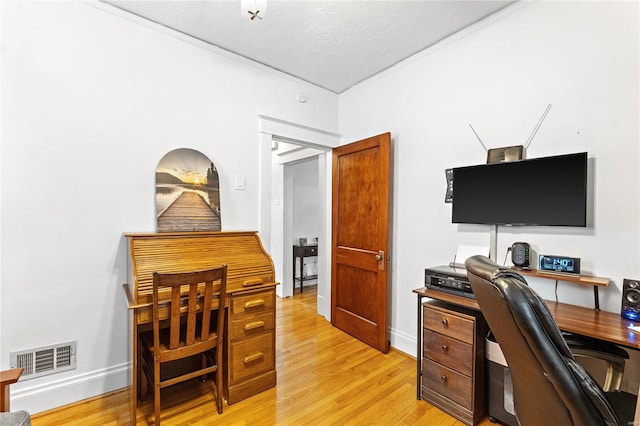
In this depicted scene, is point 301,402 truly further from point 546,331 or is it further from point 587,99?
point 587,99

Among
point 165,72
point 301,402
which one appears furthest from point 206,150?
point 301,402

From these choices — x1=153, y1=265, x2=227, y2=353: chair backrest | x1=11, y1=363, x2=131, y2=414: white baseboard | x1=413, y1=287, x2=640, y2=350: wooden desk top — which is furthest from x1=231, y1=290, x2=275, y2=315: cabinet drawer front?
x1=413, y1=287, x2=640, y2=350: wooden desk top

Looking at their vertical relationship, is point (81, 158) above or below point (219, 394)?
above

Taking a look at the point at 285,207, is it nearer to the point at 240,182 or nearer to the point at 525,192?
the point at 240,182

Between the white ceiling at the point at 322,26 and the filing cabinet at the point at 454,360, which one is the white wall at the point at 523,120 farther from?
the filing cabinet at the point at 454,360

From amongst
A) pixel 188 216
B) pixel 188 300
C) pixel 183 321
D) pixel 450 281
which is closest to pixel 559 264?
pixel 450 281

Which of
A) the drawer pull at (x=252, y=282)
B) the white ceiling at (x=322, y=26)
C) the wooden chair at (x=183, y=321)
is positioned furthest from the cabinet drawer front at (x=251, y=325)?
the white ceiling at (x=322, y=26)

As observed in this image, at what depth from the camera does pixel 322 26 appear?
2406 mm

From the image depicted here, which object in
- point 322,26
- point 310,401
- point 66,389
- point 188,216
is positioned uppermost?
point 322,26

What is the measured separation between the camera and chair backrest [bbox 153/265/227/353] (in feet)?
5.69

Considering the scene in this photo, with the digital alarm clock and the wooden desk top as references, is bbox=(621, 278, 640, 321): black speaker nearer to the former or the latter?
the wooden desk top

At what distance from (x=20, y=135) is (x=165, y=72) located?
3.55 ft

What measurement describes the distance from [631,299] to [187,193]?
2973mm

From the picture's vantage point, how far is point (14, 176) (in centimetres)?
191
